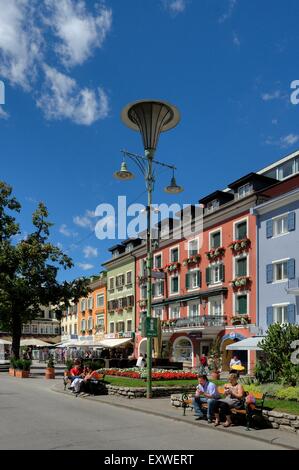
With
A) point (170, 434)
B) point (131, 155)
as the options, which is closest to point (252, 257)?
point (131, 155)

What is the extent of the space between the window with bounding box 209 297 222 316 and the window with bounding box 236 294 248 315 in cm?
228

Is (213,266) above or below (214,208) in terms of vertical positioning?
below

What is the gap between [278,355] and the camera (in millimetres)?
16859

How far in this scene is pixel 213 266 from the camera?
41.0m

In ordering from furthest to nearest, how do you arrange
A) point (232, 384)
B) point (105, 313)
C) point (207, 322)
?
point (105, 313)
point (207, 322)
point (232, 384)

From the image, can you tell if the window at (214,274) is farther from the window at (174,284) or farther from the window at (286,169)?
the window at (286,169)

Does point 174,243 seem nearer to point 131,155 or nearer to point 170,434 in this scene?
point 131,155

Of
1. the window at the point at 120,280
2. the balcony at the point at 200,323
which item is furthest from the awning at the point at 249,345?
the window at the point at 120,280

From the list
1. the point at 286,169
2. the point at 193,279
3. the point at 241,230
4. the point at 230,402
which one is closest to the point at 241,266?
the point at 241,230

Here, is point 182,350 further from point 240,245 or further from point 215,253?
point 240,245

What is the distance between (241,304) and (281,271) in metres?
A: 4.60

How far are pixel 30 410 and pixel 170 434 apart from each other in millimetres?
5432

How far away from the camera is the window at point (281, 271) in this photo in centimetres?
3381

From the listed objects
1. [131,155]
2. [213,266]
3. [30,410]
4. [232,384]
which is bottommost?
[30,410]
